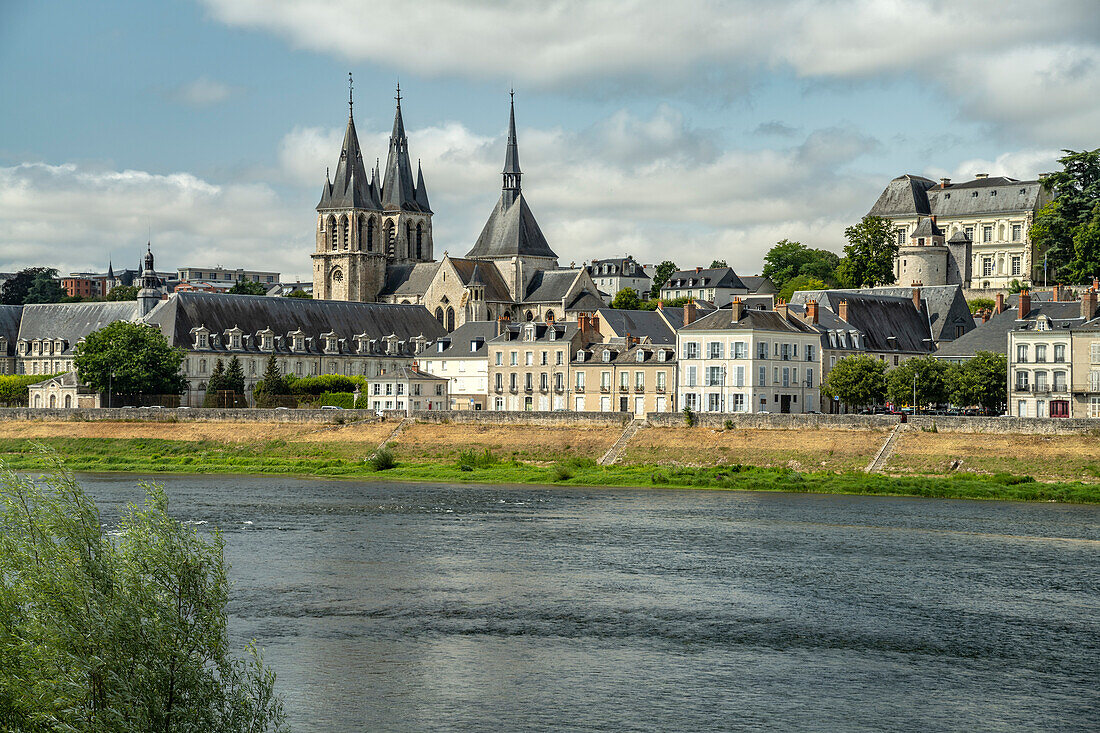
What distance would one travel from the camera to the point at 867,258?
362 feet

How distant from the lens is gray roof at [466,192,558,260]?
131700 mm

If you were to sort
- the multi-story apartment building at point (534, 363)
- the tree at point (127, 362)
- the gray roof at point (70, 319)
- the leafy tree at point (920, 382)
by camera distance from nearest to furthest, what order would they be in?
the leafy tree at point (920, 382) → the multi-story apartment building at point (534, 363) → the tree at point (127, 362) → the gray roof at point (70, 319)

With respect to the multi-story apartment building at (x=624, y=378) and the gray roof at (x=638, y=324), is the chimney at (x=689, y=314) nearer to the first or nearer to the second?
the gray roof at (x=638, y=324)

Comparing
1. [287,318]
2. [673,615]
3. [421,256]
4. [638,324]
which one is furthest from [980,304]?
[673,615]

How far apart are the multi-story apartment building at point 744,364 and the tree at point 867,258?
38.0 m

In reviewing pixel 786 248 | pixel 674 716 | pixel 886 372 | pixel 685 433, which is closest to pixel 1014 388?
pixel 886 372

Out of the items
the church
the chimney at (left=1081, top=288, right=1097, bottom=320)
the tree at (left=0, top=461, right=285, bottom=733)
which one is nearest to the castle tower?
the church

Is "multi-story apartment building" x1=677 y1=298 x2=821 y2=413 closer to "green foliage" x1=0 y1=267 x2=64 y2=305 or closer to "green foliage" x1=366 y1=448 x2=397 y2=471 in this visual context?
"green foliage" x1=366 y1=448 x2=397 y2=471

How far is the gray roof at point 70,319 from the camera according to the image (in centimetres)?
11331

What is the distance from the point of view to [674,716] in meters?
22.4

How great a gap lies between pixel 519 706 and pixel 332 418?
5490cm

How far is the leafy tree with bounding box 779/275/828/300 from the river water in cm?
6620

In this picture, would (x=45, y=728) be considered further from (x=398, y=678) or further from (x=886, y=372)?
(x=886, y=372)

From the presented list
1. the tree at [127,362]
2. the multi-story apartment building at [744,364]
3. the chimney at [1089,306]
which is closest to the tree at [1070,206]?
the chimney at [1089,306]
